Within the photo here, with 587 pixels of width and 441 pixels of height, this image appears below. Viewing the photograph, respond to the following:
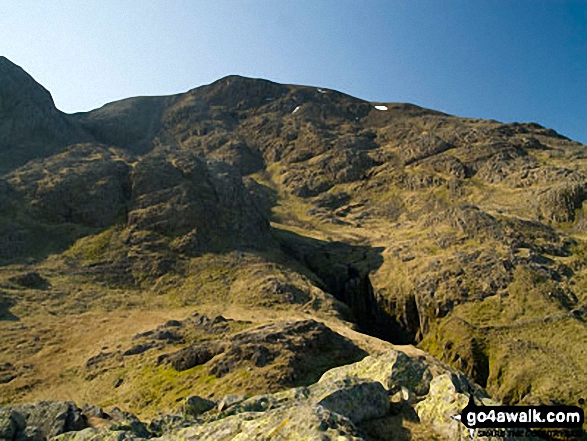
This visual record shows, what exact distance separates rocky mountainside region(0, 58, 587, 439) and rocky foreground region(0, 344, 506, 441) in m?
0.16

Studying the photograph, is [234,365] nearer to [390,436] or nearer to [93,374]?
[93,374]

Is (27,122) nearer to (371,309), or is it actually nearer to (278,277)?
(278,277)

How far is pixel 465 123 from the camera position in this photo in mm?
184125

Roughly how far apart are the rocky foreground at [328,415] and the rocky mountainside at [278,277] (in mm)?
156

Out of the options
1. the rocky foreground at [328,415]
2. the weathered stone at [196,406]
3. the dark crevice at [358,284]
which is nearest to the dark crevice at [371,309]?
the dark crevice at [358,284]

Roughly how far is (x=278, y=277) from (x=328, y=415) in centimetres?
7249

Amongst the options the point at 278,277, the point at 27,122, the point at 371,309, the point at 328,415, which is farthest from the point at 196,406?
the point at 27,122

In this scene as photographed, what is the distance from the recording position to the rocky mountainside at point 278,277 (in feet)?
148

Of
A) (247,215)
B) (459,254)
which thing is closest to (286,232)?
(247,215)

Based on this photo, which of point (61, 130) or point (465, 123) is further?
point (465, 123)

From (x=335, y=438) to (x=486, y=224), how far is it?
295 ft

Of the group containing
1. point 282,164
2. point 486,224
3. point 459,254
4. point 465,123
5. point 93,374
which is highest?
point 465,123

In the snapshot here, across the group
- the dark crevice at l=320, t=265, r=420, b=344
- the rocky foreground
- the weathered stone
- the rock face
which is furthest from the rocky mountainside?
the weathered stone

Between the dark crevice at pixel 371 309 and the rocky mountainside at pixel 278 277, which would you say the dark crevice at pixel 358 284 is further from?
the rocky mountainside at pixel 278 277
